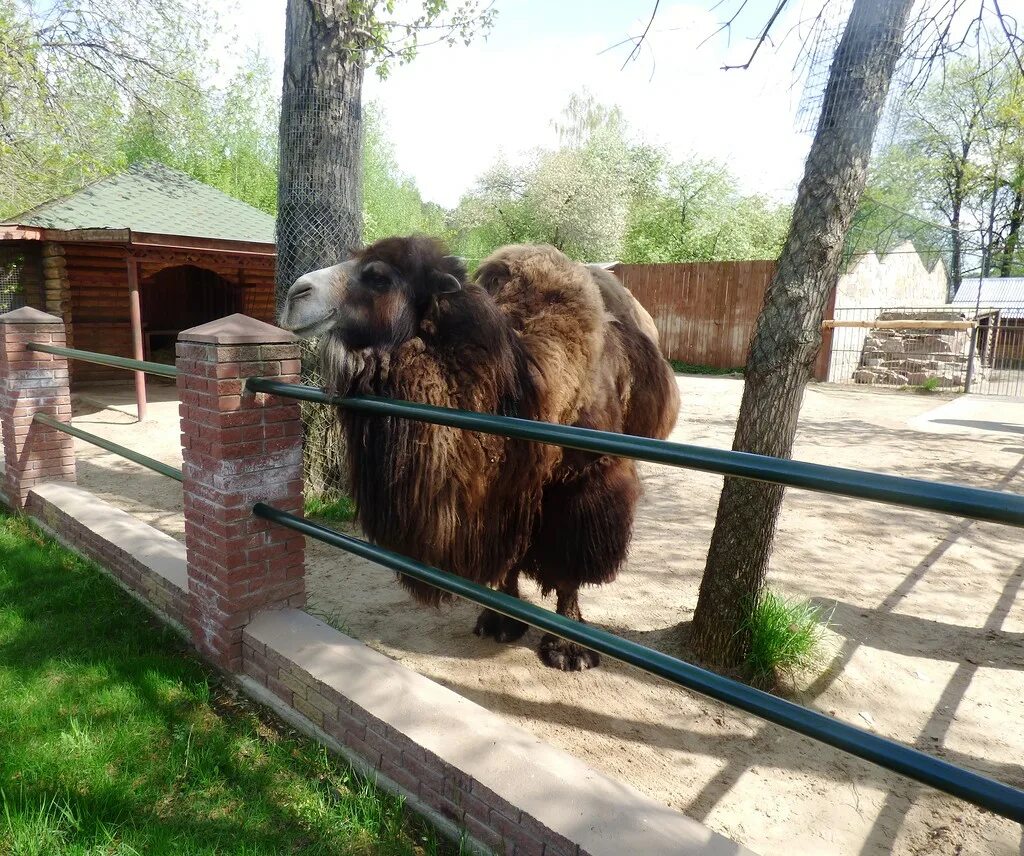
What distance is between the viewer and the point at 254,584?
3.02m

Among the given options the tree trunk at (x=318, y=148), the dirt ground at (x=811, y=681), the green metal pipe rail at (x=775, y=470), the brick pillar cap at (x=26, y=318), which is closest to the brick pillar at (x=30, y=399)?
the brick pillar cap at (x=26, y=318)

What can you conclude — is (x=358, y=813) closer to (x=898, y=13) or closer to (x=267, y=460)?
(x=267, y=460)

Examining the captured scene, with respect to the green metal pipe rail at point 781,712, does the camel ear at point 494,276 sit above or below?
above

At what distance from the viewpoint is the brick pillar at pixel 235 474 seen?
2869 millimetres

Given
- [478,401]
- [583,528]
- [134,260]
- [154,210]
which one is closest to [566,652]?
[583,528]

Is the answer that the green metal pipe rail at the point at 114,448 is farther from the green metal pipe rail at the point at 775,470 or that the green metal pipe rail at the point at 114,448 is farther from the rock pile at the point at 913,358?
the rock pile at the point at 913,358

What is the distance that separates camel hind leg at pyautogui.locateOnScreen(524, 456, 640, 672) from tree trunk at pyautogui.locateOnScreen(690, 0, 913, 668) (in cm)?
56

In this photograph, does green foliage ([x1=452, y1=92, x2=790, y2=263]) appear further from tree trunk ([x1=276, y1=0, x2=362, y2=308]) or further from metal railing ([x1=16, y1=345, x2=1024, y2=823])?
metal railing ([x1=16, y1=345, x2=1024, y2=823])

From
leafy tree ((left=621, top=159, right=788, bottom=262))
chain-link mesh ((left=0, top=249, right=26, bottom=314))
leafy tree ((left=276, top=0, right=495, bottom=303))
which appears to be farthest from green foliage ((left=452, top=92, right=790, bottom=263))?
leafy tree ((left=276, top=0, right=495, bottom=303))

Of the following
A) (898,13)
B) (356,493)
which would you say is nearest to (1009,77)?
(898,13)

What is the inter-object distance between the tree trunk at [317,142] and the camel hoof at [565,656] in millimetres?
3830

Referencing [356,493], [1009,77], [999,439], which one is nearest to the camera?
[356,493]

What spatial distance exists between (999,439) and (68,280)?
15.7m

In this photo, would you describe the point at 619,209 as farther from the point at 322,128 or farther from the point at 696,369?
the point at 322,128
